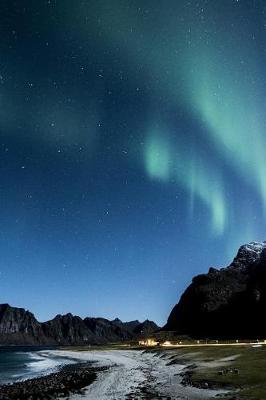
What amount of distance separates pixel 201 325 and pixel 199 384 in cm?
17137

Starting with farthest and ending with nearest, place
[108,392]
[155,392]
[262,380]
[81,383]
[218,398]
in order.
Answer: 1. [81,383]
2. [108,392]
3. [155,392]
4. [262,380]
5. [218,398]

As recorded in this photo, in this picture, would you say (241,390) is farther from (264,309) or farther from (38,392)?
(264,309)

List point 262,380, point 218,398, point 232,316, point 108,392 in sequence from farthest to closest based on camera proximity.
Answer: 1. point 232,316
2. point 108,392
3. point 262,380
4. point 218,398

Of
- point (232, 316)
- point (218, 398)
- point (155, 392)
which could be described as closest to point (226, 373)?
point (155, 392)

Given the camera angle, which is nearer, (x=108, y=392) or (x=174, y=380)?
(x=108, y=392)

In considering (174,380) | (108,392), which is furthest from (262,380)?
(108,392)

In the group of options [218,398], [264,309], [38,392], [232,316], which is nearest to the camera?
[218,398]

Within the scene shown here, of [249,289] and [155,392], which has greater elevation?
[249,289]

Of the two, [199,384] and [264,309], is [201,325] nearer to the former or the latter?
[264,309]

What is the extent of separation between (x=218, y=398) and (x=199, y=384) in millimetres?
8123

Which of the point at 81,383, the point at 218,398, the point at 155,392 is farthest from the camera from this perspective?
the point at 81,383

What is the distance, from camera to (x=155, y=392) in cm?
3512

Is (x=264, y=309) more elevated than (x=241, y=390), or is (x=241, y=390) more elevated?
(x=264, y=309)

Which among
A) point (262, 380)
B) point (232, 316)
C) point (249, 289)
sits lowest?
point (262, 380)
